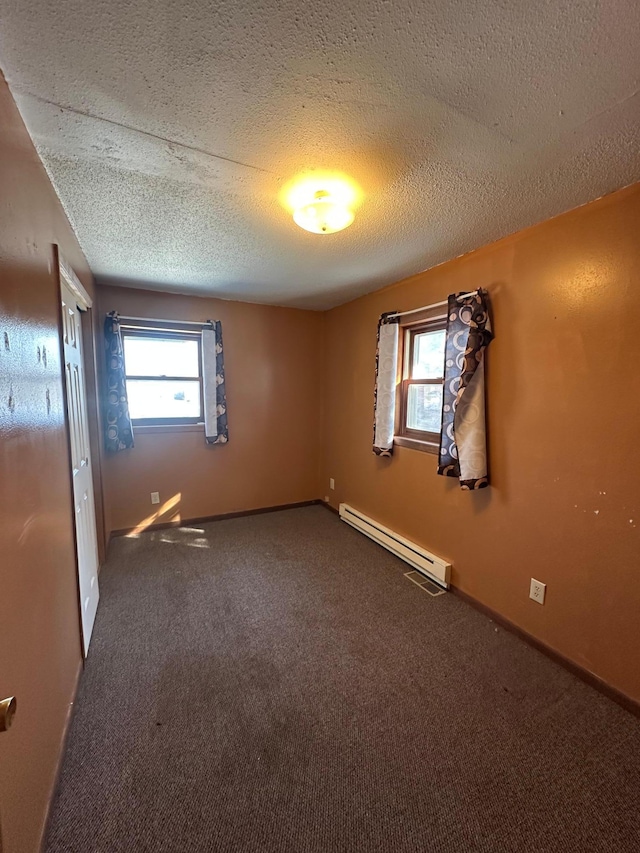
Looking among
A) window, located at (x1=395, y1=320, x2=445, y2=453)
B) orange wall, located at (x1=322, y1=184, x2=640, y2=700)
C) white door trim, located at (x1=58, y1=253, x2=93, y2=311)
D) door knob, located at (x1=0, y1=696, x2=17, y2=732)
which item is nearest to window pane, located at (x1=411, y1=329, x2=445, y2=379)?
window, located at (x1=395, y1=320, x2=445, y2=453)

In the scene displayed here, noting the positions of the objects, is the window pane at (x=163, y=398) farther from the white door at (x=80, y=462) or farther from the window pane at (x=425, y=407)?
the window pane at (x=425, y=407)

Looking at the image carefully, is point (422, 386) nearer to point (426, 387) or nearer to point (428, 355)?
point (426, 387)

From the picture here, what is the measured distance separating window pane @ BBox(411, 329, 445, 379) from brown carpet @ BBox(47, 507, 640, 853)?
1664 mm

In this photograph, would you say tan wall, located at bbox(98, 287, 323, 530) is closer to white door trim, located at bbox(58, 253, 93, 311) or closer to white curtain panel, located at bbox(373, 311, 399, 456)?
white door trim, located at bbox(58, 253, 93, 311)

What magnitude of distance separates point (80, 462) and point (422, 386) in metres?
2.46

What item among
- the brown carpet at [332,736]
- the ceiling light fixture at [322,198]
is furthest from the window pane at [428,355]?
the brown carpet at [332,736]

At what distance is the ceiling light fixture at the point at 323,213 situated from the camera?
1.58 metres

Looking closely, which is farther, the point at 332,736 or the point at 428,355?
the point at 428,355

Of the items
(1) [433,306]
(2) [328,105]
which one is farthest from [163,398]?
(2) [328,105]

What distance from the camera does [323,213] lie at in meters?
1.58

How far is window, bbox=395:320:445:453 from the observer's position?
271 centimetres

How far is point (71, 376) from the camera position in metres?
1.92

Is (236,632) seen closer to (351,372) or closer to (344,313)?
(351,372)

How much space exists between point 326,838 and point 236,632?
108 centimetres
